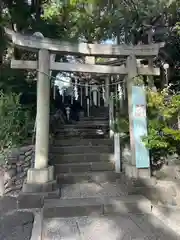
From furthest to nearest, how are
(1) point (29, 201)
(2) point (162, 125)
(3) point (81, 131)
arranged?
(3) point (81, 131) → (2) point (162, 125) → (1) point (29, 201)

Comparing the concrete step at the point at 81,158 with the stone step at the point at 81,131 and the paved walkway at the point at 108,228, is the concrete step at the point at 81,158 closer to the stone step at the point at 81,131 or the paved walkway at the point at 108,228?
the stone step at the point at 81,131

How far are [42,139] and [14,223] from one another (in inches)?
66.3

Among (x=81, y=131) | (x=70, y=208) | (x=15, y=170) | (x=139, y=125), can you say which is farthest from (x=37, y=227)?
(x=81, y=131)

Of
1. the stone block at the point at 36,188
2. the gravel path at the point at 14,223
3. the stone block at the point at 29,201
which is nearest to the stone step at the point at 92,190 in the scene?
the stone block at the point at 36,188

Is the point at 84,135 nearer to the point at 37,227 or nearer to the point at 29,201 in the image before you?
the point at 29,201

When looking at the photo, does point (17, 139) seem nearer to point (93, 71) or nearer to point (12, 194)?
point (12, 194)

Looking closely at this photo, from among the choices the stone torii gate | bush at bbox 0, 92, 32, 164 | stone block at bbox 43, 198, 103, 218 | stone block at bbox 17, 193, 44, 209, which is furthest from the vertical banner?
bush at bbox 0, 92, 32, 164

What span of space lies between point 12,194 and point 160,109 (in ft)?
13.0

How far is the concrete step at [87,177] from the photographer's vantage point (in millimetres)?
5432

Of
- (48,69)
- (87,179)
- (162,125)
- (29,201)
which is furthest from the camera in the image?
(87,179)

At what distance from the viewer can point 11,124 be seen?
5562 mm

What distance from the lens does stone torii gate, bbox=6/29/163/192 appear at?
4.55 meters

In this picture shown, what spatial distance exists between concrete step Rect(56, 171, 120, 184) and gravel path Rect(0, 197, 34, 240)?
52.7 inches

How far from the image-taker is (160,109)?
5066mm
